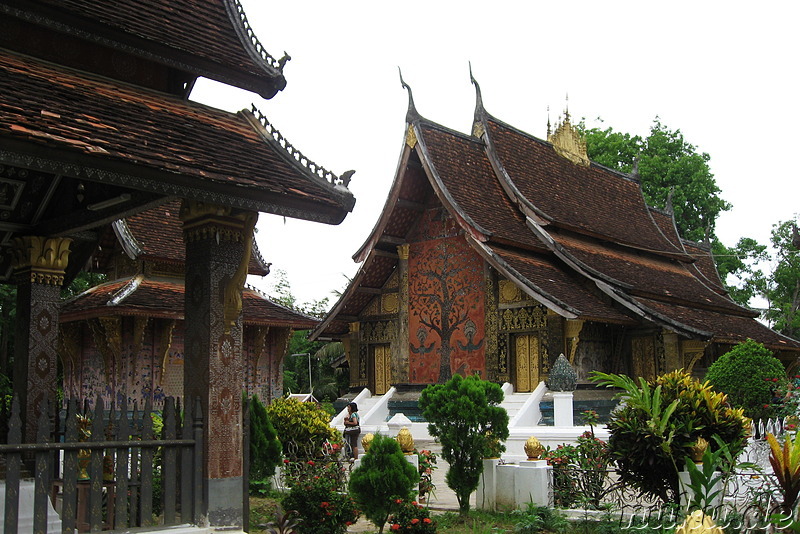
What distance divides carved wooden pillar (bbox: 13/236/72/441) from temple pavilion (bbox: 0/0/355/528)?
1 cm

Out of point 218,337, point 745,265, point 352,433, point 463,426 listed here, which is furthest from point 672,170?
point 218,337

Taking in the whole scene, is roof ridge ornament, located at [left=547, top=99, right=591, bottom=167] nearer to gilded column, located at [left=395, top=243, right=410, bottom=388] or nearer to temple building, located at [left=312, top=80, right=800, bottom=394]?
temple building, located at [left=312, top=80, right=800, bottom=394]

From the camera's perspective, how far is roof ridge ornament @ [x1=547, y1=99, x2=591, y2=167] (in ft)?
77.1

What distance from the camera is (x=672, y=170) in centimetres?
3566

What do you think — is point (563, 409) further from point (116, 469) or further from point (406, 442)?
point (116, 469)

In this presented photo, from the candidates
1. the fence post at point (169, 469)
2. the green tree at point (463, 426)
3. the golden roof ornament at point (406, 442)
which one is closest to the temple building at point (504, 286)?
the green tree at point (463, 426)

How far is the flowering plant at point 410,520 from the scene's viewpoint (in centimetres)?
798

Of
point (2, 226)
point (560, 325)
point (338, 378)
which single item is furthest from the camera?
point (338, 378)

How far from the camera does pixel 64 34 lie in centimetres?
730

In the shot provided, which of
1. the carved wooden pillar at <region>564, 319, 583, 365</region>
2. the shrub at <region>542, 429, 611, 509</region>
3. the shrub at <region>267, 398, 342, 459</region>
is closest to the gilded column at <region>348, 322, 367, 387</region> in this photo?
the carved wooden pillar at <region>564, 319, 583, 365</region>

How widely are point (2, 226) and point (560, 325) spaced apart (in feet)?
38.1

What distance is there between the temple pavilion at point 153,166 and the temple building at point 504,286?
32.9ft

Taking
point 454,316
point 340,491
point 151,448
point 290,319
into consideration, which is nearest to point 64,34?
point 151,448

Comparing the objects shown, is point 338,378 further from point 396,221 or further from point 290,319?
point 290,319
